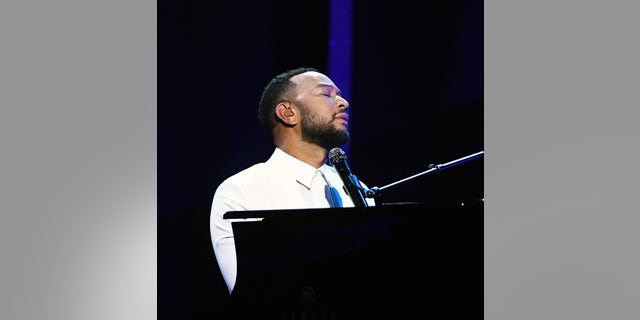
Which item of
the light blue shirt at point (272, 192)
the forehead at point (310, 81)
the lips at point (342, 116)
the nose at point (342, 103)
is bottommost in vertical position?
the light blue shirt at point (272, 192)

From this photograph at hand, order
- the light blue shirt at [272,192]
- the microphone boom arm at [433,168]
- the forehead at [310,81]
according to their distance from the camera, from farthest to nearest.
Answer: the forehead at [310,81], the light blue shirt at [272,192], the microphone boom arm at [433,168]

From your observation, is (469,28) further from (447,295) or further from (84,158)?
(84,158)

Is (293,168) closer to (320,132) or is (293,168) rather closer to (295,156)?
(295,156)

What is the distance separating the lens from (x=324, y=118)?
3.39m

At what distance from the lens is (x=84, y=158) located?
3971mm

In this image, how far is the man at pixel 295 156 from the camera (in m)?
3.36

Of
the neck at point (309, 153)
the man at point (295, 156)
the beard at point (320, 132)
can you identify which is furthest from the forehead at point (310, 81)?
the neck at point (309, 153)

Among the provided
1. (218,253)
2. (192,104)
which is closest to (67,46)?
(192,104)

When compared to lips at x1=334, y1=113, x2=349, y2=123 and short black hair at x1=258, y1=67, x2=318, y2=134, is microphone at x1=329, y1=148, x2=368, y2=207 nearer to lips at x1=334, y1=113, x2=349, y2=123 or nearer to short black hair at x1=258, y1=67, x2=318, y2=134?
lips at x1=334, y1=113, x2=349, y2=123

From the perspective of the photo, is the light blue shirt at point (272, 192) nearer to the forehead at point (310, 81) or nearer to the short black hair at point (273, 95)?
the short black hair at point (273, 95)

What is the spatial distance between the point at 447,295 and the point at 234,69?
5.11 feet

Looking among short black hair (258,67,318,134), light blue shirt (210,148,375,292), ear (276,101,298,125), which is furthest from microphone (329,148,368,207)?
short black hair (258,67,318,134)

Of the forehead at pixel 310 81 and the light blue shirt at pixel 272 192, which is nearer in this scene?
the light blue shirt at pixel 272 192

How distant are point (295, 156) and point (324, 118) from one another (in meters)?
0.19
